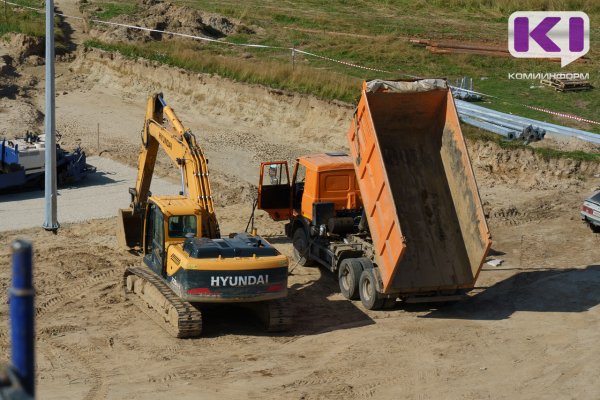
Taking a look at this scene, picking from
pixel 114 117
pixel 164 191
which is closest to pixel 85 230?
pixel 164 191

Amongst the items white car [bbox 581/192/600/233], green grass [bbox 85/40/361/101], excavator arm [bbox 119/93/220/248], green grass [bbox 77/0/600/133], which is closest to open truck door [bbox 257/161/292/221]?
excavator arm [bbox 119/93/220/248]

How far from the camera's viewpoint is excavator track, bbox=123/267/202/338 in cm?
1544

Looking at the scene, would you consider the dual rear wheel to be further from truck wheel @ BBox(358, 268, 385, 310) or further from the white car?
the white car

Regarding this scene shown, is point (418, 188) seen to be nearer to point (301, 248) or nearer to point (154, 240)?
point (301, 248)

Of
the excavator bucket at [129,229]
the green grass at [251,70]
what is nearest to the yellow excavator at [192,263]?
the excavator bucket at [129,229]

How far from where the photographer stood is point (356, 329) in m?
16.4

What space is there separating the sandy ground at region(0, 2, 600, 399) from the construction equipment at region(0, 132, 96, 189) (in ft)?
5.68

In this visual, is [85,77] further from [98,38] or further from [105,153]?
[105,153]

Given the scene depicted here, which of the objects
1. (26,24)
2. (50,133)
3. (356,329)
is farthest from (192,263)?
(26,24)

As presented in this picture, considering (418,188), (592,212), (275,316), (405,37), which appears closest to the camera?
(275,316)

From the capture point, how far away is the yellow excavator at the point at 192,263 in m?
15.2

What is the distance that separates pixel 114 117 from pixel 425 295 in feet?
65.3

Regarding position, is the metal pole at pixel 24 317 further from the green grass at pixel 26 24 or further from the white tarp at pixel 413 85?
the green grass at pixel 26 24

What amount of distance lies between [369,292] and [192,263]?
3569 millimetres
